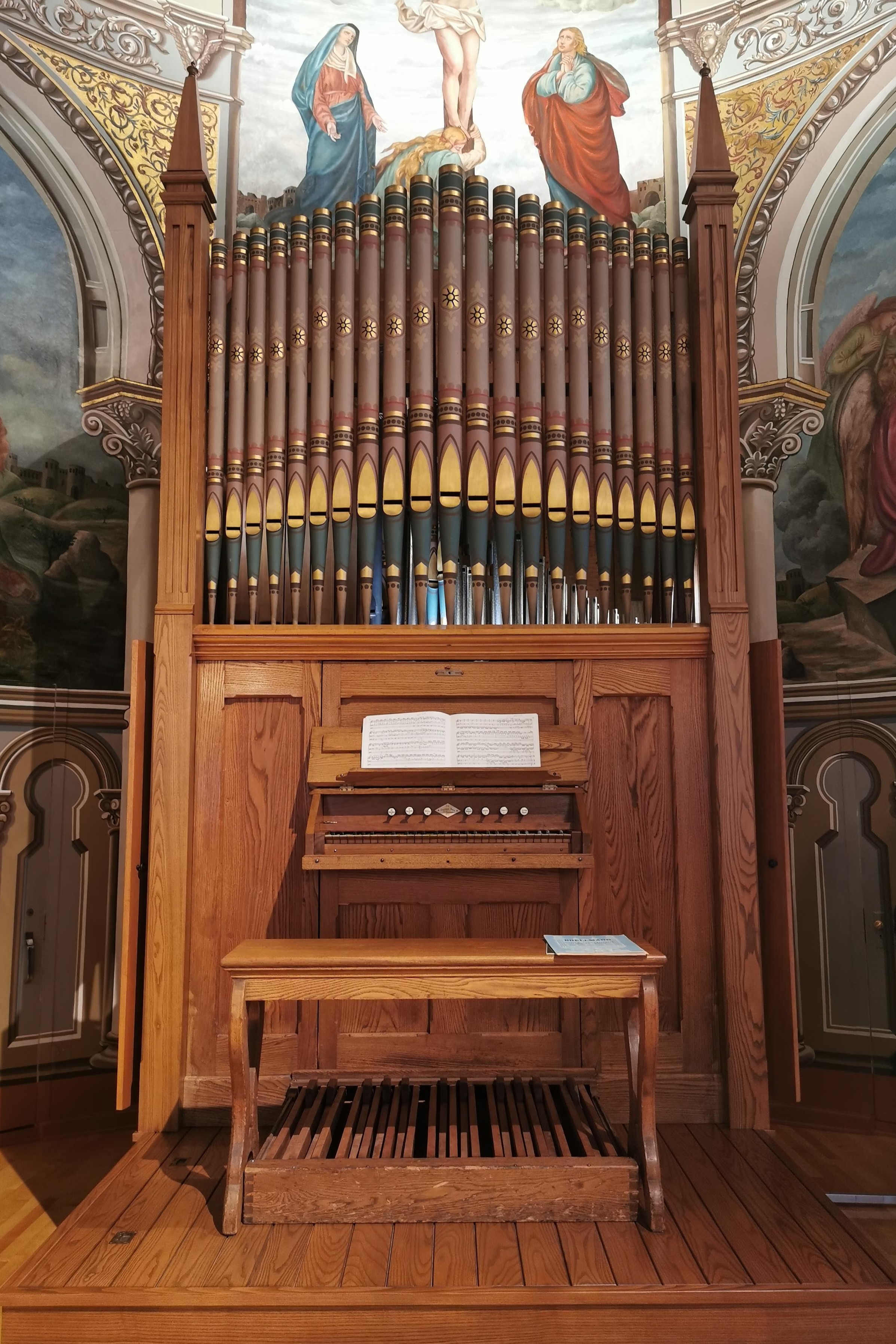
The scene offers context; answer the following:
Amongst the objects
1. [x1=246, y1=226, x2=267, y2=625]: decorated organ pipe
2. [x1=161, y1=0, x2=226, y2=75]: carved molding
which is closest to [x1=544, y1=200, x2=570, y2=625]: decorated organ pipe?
[x1=246, y1=226, x2=267, y2=625]: decorated organ pipe

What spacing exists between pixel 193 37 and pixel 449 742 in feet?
16.3

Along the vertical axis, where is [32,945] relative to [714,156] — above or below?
below

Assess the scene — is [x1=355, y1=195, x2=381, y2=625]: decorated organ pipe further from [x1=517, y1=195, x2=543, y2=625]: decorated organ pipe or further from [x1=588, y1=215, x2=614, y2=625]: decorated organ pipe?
[x1=588, y1=215, x2=614, y2=625]: decorated organ pipe

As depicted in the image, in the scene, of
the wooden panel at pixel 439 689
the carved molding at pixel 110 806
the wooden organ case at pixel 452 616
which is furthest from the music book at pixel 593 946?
the carved molding at pixel 110 806

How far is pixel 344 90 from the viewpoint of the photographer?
6594mm

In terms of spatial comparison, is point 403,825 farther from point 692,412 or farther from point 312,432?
point 692,412

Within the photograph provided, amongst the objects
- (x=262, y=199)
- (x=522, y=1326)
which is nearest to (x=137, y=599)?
(x=262, y=199)

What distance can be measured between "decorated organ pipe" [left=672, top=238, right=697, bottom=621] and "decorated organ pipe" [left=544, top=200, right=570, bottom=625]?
49 centimetres

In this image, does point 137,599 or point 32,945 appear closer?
point 32,945

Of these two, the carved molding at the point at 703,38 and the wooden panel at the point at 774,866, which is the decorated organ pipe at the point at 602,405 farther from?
the carved molding at the point at 703,38

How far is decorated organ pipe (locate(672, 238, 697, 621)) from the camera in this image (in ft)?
15.0

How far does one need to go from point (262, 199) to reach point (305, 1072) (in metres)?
5.02

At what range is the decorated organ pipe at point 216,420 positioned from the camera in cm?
455

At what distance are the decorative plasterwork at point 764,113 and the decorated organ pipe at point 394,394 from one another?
8.39 ft
